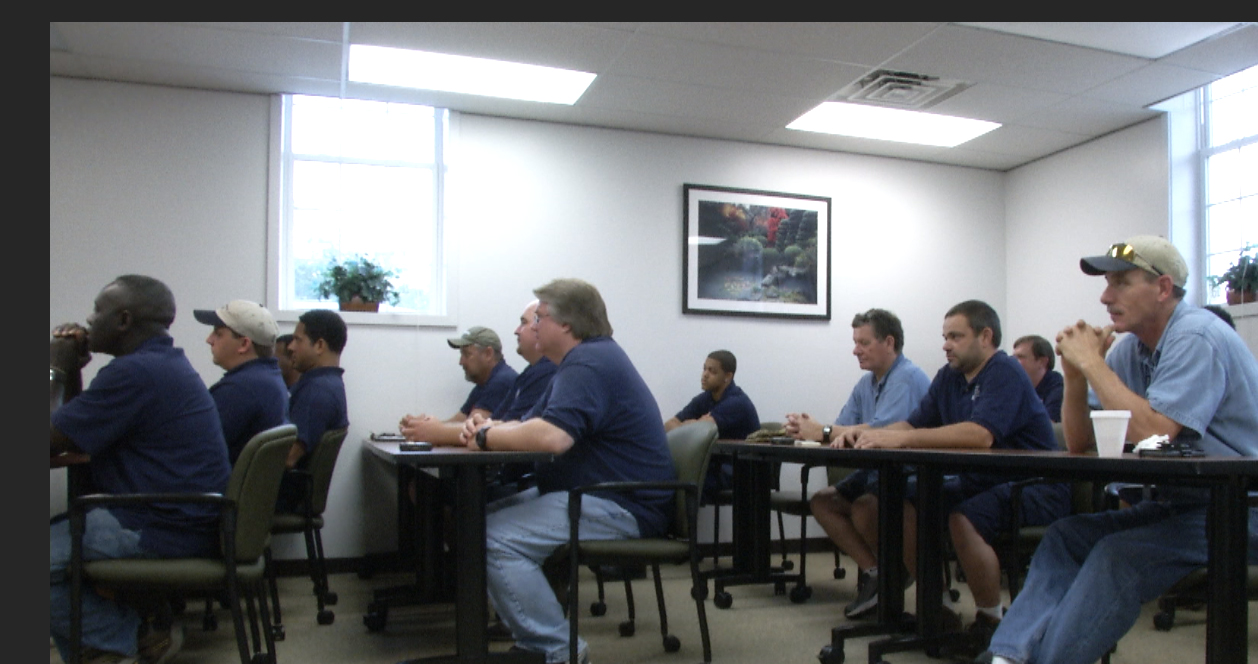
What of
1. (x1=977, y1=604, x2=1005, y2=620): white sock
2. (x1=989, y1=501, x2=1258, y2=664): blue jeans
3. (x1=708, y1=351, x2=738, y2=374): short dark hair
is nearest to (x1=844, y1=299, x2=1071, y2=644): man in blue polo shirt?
(x1=977, y1=604, x2=1005, y2=620): white sock

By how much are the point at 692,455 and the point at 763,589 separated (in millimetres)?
1766

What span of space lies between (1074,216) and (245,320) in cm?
500

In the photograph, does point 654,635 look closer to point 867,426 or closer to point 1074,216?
point 867,426

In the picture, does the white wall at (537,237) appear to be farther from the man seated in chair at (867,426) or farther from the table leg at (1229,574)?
the table leg at (1229,574)

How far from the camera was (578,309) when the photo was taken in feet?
9.57

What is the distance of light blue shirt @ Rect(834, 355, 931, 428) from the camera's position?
A: 13.0 ft

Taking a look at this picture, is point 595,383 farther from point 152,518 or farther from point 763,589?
point 763,589

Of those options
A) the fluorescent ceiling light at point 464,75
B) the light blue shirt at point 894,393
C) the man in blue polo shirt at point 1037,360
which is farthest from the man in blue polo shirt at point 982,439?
the fluorescent ceiling light at point 464,75

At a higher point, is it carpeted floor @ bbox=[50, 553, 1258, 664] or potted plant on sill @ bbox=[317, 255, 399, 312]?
potted plant on sill @ bbox=[317, 255, 399, 312]

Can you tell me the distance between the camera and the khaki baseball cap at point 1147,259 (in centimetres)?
230

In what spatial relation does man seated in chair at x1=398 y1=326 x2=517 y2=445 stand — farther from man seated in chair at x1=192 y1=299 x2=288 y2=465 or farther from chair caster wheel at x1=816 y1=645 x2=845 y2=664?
chair caster wheel at x1=816 y1=645 x2=845 y2=664

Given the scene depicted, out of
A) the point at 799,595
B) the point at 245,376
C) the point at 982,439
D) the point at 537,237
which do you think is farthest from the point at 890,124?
the point at 245,376

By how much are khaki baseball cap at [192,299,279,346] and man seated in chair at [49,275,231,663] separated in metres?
0.68

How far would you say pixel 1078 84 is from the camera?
476 cm
